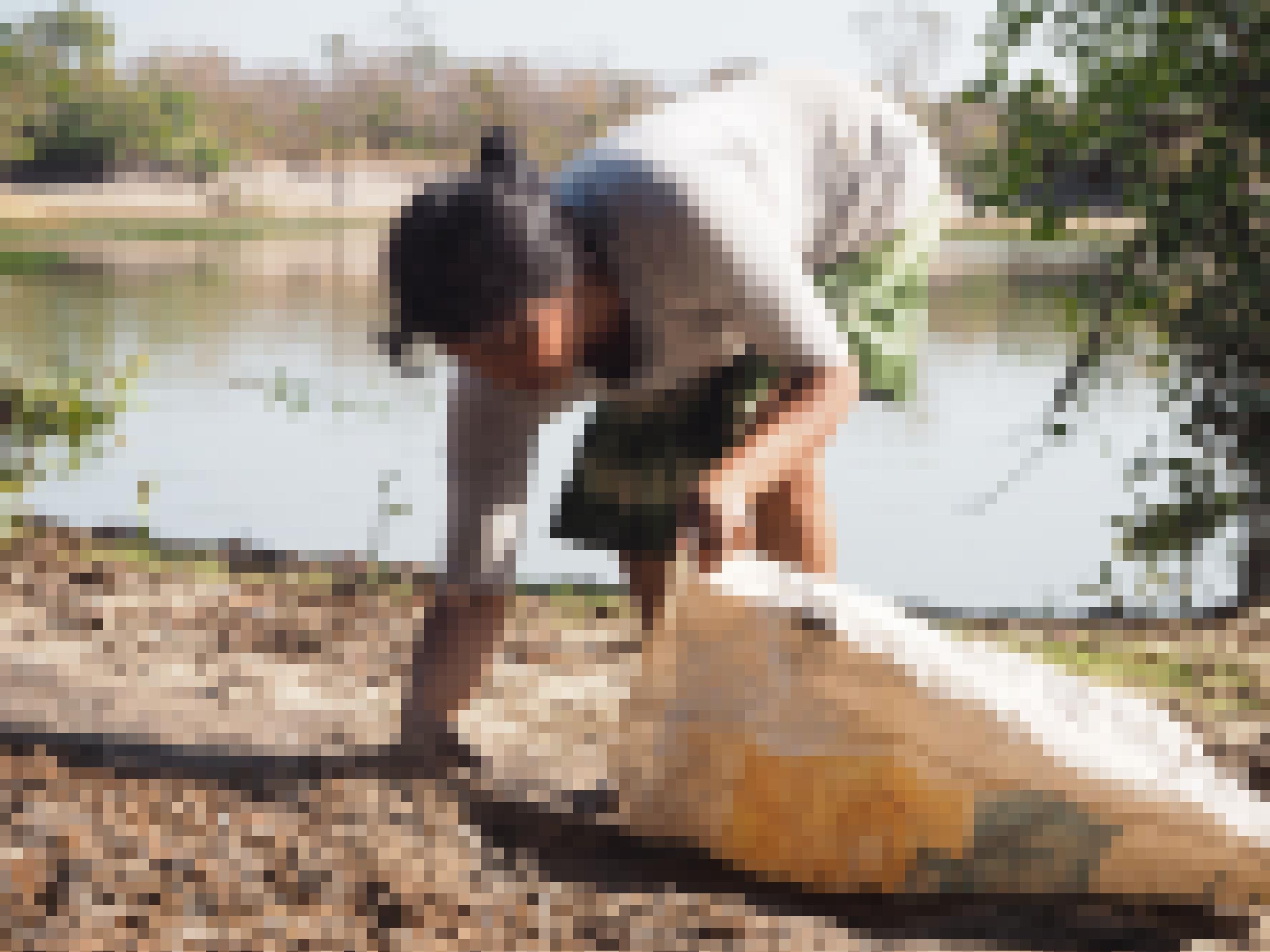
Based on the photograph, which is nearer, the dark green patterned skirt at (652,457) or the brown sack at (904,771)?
the brown sack at (904,771)

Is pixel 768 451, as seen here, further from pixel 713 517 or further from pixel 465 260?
pixel 465 260

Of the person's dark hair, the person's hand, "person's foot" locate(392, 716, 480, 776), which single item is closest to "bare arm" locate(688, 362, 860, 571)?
the person's hand

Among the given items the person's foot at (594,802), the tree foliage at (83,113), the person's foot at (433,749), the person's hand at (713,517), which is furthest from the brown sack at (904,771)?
the tree foliage at (83,113)

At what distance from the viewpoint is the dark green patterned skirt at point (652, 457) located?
2.72m

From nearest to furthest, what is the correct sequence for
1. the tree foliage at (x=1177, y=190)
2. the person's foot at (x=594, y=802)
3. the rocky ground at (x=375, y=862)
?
the rocky ground at (x=375, y=862) → the person's foot at (x=594, y=802) → the tree foliage at (x=1177, y=190)

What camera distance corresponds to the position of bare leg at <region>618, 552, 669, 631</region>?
3.08 m

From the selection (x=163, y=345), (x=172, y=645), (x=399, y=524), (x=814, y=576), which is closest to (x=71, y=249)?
(x=163, y=345)

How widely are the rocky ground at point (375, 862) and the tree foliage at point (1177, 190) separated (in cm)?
69

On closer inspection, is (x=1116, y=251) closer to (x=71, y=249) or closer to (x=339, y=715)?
(x=339, y=715)

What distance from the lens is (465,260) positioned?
7.15 ft

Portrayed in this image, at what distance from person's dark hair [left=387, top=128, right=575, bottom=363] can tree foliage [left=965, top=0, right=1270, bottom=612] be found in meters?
1.97

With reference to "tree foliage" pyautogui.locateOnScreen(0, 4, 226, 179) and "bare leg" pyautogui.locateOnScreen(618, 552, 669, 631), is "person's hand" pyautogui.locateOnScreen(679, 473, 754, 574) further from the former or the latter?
"tree foliage" pyautogui.locateOnScreen(0, 4, 226, 179)

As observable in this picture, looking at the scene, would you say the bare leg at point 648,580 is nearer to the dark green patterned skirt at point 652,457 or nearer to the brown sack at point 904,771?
the dark green patterned skirt at point 652,457

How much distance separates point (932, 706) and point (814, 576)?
36 centimetres
